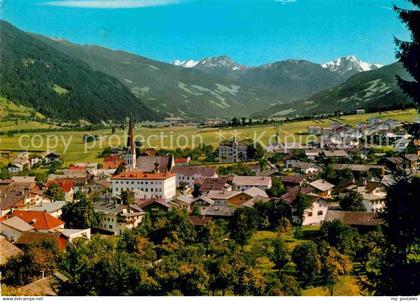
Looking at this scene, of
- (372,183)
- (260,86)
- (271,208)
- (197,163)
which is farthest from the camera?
(260,86)

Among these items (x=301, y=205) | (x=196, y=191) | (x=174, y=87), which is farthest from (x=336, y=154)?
(x=174, y=87)

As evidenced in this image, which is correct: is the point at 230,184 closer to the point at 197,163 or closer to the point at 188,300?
the point at 197,163

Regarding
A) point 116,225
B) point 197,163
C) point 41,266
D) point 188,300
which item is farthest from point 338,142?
point 188,300

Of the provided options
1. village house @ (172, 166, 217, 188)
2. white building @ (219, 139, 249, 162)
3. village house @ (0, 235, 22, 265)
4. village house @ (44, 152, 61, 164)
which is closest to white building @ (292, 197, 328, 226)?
village house @ (0, 235, 22, 265)

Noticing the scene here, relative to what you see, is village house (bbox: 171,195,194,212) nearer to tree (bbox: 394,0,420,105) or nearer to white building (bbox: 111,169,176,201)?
white building (bbox: 111,169,176,201)

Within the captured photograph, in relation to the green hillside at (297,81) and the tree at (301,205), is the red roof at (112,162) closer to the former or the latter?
the tree at (301,205)

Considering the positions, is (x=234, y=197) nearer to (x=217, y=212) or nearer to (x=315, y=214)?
(x=217, y=212)
